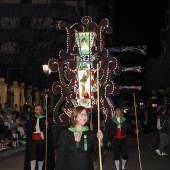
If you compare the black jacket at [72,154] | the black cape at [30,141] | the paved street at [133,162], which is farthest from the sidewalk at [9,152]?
the black jacket at [72,154]

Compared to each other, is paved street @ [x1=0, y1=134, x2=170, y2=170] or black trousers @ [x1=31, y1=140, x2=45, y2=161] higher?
black trousers @ [x1=31, y1=140, x2=45, y2=161]

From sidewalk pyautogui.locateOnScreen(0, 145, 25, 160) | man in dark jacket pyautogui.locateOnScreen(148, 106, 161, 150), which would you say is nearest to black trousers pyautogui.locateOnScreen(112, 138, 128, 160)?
sidewalk pyautogui.locateOnScreen(0, 145, 25, 160)

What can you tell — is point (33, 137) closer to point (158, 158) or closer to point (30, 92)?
point (158, 158)

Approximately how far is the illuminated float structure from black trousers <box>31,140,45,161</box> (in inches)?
398

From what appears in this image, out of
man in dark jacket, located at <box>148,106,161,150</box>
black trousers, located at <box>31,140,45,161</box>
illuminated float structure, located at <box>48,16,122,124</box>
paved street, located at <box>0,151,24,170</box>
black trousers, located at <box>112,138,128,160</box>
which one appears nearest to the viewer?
black trousers, located at <box>31,140,45,161</box>

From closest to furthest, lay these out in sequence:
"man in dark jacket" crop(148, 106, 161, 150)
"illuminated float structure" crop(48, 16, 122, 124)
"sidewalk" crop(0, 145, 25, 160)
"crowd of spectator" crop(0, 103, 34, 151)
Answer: "sidewalk" crop(0, 145, 25, 160) → "crowd of spectator" crop(0, 103, 34, 151) → "man in dark jacket" crop(148, 106, 161, 150) → "illuminated float structure" crop(48, 16, 122, 124)

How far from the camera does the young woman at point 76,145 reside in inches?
273

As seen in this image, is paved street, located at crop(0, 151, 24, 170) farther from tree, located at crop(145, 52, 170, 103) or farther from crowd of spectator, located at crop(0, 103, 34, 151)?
tree, located at crop(145, 52, 170, 103)

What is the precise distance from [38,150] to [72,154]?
6.85m

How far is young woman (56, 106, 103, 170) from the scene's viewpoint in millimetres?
6934

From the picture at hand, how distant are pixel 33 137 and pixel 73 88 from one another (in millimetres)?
11648

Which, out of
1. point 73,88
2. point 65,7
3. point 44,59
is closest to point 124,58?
point 65,7

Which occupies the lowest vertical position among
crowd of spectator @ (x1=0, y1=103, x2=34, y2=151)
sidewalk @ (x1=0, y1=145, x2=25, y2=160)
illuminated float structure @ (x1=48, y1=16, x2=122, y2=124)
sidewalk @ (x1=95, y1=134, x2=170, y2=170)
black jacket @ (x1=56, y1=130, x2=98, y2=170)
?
sidewalk @ (x1=95, y1=134, x2=170, y2=170)

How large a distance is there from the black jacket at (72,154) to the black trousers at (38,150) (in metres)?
6.62
